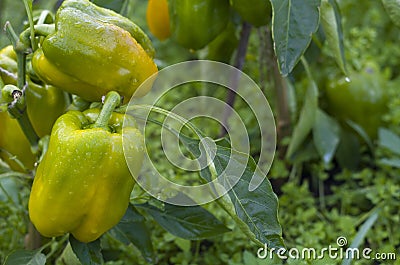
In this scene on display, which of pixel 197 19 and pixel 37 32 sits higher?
pixel 37 32

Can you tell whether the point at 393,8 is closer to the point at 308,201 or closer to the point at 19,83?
the point at 308,201

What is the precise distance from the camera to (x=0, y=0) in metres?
1.84

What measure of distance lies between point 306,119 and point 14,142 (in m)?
0.68

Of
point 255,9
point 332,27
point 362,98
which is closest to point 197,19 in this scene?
point 255,9

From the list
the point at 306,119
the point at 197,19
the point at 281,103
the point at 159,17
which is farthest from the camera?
the point at 281,103

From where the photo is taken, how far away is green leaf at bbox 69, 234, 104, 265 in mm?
922

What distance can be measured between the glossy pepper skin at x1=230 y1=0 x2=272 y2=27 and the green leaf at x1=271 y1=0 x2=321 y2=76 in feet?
0.57

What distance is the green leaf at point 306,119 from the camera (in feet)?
4.46

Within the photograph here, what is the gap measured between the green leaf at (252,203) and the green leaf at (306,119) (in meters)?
0.52

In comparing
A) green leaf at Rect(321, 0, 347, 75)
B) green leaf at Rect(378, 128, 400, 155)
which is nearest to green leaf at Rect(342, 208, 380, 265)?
green leaf at Rect(378, 128, 400, 155)

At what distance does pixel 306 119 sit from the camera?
1.42m

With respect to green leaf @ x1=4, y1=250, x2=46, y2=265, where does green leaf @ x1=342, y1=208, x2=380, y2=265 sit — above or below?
below

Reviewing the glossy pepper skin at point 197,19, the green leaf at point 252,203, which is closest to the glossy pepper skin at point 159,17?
the glossy pepper skin at point 197,19

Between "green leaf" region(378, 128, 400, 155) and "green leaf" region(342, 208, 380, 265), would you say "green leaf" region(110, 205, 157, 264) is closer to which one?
"green leaf" region(342, 208, 380, 265)
